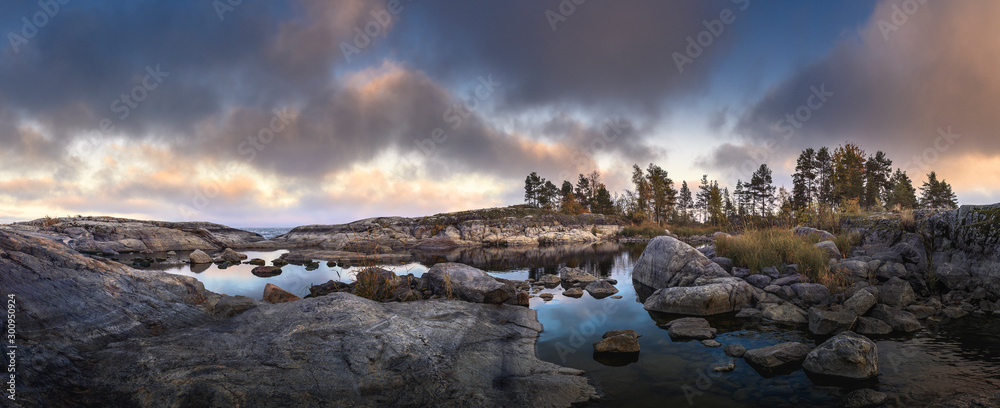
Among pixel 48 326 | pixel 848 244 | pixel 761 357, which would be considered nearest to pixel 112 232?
pixel 48 326

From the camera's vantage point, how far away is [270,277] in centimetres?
1656

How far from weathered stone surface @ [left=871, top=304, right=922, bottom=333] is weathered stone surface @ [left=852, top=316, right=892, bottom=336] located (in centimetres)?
21

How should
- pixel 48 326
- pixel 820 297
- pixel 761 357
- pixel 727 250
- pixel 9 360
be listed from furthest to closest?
pixel 727 250
pixel 820 297
pixel 761 357
pixel 48 326
pixel 9 360

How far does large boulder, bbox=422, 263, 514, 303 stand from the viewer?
33.7 feet

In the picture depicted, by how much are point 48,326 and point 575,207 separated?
276ft

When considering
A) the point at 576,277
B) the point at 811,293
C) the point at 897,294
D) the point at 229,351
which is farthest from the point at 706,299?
the point at 229,351

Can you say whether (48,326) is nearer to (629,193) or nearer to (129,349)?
(129,349)

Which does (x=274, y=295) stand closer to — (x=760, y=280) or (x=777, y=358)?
(x=777, y=358)

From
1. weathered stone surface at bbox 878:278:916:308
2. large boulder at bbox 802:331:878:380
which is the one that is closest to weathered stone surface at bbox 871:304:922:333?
weathered stone surface at bbox 878:278:916:308

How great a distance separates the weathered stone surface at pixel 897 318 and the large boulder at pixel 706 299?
8.44ft

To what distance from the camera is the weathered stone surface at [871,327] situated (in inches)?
298

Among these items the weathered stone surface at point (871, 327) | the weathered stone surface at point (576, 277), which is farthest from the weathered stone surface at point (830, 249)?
the weathered stone surface at point (576, 277)

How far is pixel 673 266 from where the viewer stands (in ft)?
43.9

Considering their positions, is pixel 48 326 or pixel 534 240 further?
pixel 534 240
